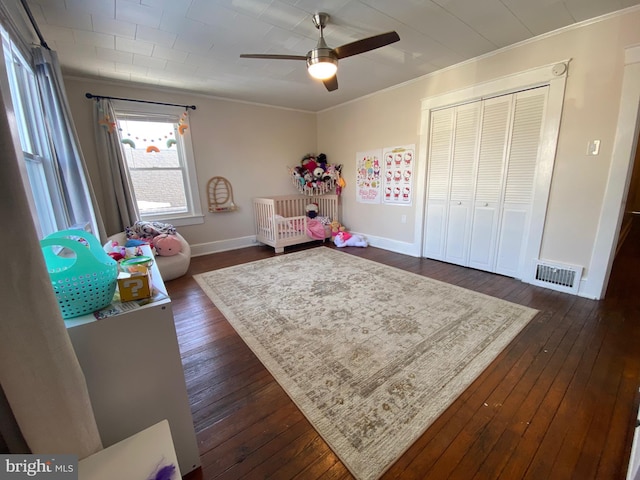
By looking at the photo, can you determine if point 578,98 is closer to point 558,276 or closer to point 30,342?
point 558,276

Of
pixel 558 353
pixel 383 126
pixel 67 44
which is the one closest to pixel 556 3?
pixel 383 126

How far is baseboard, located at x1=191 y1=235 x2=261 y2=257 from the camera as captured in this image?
4355 millimetres

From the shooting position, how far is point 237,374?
1722 millimetres

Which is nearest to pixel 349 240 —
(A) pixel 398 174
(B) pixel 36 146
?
(A) pixel 398 174

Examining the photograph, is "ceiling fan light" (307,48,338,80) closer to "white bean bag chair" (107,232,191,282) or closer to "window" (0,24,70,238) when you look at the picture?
"window" (0,24,70,238)

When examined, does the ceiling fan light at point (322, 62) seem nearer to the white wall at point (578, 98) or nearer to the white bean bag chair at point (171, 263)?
the white wall at point (578, 98)

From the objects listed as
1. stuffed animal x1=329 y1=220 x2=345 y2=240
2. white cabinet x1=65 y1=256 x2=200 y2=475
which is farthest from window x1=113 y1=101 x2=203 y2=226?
white cabinet x1=65 y1=256 x2=200 y2=475

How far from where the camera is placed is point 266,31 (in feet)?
7.42

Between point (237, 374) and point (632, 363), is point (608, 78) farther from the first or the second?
point (237, 374)

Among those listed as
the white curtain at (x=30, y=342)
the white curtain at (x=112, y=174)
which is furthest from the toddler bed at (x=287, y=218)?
the white curtain at (x=30, y=342)

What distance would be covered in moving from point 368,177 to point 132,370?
4.17 m

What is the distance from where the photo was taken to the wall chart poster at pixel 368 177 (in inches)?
172

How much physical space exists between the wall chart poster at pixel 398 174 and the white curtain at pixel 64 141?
3.67 meters

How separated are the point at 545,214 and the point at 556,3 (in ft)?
5.84
